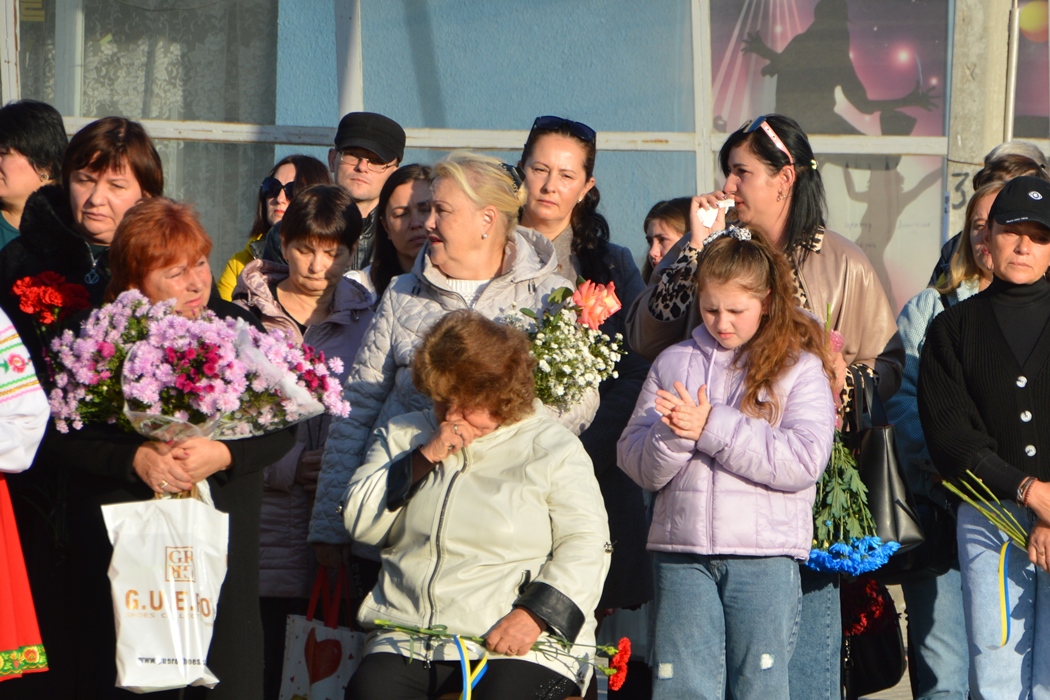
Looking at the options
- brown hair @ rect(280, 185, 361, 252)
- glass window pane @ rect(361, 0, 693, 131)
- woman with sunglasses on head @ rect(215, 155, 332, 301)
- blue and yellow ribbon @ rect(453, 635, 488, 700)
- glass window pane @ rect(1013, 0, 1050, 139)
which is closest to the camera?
blue and yellow ribbon @ rect(453, 635, 488, 700)

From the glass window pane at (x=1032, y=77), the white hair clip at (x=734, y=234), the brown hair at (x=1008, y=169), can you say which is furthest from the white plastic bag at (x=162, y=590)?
the glass window pane at (x=1032, y=77)

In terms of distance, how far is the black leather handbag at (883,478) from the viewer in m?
4.43

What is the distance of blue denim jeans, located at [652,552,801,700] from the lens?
4.14 metres

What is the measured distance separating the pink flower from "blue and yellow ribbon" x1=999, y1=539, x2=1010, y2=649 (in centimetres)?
162

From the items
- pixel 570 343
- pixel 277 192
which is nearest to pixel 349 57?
pixel 277 192

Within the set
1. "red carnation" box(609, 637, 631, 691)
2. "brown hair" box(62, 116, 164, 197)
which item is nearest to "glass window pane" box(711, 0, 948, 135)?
"red carnation" box(609, 637, 631, 691)

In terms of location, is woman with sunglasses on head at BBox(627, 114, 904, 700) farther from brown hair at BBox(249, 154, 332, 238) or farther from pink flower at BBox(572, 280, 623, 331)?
brown hair at BBox(249, 154, 332, 238)

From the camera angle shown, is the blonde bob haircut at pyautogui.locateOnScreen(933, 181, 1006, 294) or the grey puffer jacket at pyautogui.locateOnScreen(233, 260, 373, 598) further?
the blonde bob haircut at pyautogui.locateOnScreen(933, 181, 1006, 294)

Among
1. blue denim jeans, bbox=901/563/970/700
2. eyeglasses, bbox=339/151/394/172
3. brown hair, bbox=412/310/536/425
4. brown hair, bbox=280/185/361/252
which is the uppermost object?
eyeglasses, bbox=339/151/394/172

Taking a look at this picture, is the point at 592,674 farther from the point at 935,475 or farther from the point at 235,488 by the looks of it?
the point at 935,475

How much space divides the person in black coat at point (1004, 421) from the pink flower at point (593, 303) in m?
1.27

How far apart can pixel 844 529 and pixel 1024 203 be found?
4.47 feet

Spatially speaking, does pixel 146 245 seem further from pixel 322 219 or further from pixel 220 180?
pixel 220 180

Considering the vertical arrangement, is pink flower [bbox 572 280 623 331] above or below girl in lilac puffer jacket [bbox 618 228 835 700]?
above
